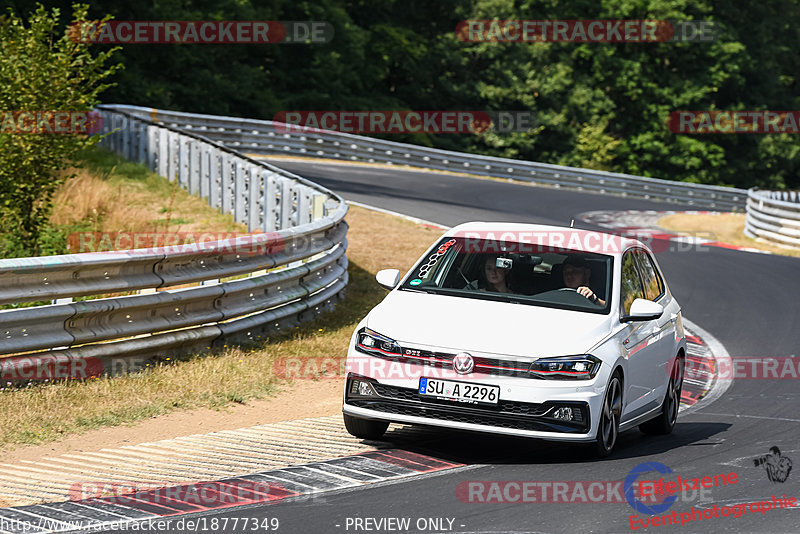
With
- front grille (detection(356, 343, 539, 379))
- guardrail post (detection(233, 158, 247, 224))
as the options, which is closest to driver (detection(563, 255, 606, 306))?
front grille (detection(356, 343, 539, 379))

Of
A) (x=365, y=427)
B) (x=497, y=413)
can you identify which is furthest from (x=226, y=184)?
(x=497, y=413)

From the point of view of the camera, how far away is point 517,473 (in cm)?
730

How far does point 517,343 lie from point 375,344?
0.97m

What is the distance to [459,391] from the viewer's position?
24.4ft

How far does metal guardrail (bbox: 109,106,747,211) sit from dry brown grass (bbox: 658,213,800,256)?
15.1 ft

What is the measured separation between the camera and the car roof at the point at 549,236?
29.2 ft

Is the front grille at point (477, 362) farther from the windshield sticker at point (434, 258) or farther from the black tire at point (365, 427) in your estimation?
the windshield sticker at point (434, 258)

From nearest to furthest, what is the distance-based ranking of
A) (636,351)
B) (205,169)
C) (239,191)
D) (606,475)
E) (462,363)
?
(606,475) → (462,363) → (636,351) → (239,191) → (205,169)

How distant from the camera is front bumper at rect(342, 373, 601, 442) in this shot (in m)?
7.41

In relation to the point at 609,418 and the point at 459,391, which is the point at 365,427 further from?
the point at 609,418

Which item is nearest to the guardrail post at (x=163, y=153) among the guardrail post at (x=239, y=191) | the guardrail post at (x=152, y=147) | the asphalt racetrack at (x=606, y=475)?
the guardrail post at (x=152, y=147)

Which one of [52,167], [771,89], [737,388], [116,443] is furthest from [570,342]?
[771,89]

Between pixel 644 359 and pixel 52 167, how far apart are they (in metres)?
9.24

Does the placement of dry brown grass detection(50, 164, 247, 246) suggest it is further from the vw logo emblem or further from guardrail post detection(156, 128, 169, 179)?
the vw logo emblem
